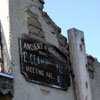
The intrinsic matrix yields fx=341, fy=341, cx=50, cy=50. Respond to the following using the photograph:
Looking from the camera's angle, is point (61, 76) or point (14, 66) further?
point (61, 76)

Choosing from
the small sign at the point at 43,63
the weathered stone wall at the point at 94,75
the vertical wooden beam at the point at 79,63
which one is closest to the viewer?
the small sign at the point at 43,63

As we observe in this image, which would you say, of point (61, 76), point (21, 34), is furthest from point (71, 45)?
point (21, 34)

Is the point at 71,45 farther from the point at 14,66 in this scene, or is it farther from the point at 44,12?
the point at 14,66

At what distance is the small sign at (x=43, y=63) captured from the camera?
25.9 feet

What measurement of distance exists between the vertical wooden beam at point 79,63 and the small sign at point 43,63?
302mm

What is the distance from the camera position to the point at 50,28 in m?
9.08

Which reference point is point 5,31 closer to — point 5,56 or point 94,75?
point 5,56

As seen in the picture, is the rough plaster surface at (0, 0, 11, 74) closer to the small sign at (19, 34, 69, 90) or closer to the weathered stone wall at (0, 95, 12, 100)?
the small sign at (19, 34, 69, 90)

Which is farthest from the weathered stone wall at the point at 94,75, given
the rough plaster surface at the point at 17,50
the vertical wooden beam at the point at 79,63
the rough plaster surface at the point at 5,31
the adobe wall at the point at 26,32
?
the rough plaster surface at the point at 5,31

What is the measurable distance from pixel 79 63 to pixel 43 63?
1.33m

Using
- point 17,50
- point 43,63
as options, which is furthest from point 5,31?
point 43,63

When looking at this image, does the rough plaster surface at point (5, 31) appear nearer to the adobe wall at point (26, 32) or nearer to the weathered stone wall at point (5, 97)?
the adobe wall at point (26, 32)

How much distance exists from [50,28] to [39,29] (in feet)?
1.61

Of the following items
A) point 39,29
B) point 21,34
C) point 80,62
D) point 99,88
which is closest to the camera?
point 21,34
